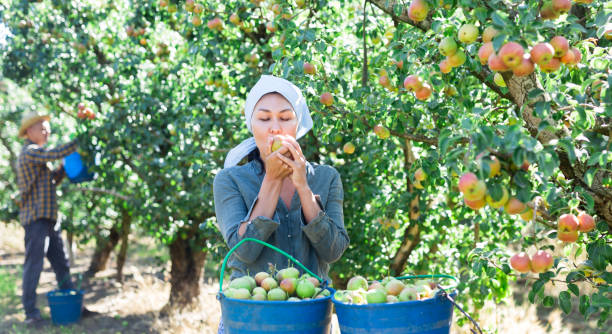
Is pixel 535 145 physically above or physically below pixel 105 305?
above

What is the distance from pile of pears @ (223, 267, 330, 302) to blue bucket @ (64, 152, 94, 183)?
4.31m

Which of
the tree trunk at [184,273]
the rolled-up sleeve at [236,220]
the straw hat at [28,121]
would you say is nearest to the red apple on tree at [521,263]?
the rolled-up sleeve at [236,220]

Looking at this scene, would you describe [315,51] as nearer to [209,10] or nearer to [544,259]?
[209,10]

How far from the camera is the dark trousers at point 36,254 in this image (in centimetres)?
573

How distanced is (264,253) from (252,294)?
520 mm

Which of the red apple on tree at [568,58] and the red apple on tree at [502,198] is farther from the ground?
the red apple on tree at [568,58]

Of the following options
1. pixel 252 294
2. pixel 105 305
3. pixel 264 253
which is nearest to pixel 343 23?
pixel 264 253

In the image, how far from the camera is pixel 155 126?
5.05m

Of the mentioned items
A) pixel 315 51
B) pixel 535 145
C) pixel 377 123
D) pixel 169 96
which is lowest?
pixel 535 145

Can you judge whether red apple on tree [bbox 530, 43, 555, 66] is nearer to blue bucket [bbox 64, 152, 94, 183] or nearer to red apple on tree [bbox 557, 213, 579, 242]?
red apple on tree [bbox 557, 213, 579, 242]

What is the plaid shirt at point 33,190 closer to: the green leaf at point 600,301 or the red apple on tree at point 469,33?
the red apple on tree at point 469,33

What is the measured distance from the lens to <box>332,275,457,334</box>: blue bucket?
1.40 m

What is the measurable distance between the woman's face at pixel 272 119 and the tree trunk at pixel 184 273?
4147mm

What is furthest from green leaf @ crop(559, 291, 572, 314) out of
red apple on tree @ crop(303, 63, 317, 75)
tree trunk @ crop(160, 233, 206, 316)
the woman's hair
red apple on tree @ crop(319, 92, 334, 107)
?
tree trunk @ crop(160, 233, 206, 316)
